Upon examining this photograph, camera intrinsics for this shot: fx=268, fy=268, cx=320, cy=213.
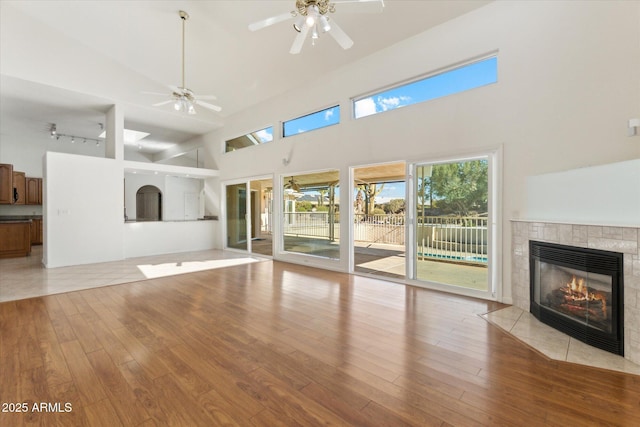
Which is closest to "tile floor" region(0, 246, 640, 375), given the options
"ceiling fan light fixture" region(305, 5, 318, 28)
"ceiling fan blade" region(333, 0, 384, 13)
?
"ceiling fan blade" region(333, 0, 384, 13)

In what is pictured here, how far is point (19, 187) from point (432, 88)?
11.6 m

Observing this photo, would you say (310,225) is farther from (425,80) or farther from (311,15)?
(311,15)

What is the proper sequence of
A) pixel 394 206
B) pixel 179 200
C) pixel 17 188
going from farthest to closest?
pixel 179 200 → pixel 394 206 → pixel 17 188

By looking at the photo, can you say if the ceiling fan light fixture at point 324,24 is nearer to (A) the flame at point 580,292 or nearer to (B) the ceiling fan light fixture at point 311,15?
(B) the ceiling fan light fixture at point 311,15

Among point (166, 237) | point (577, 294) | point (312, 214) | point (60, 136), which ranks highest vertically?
point (60, 136)

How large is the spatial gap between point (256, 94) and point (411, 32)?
12.6 feet

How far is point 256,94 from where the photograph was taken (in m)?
6.58

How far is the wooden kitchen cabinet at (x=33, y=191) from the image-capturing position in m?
8.32

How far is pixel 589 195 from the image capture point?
2.75 m

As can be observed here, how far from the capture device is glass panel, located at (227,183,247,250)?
7840mm

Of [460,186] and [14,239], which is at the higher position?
[460,186]

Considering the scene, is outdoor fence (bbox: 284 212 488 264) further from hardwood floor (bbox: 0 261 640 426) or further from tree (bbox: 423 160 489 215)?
hardwood floor (bbox: 0 261 640 426)

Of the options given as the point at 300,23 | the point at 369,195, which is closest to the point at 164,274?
the point at 300,23

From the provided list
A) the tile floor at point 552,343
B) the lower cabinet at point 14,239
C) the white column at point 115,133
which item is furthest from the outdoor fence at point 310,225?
the lower cabinet at point 14,239
